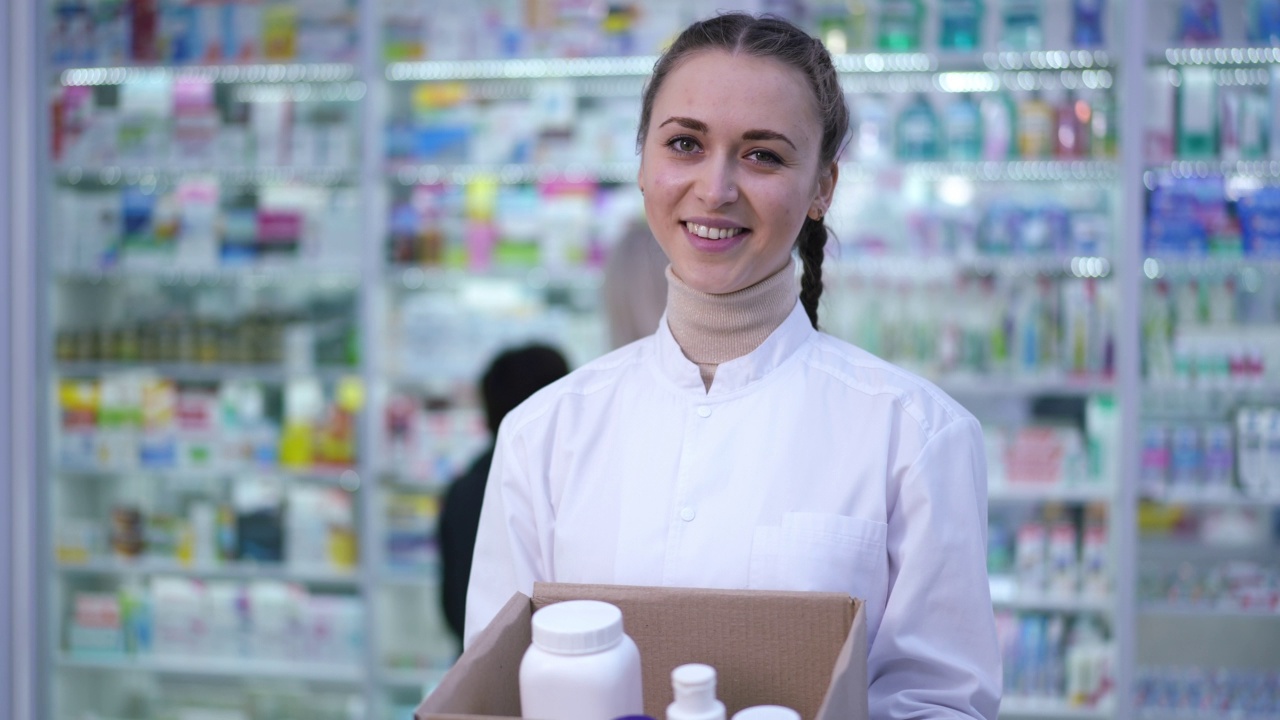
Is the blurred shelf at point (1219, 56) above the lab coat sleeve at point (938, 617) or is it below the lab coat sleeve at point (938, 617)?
above

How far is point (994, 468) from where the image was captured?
12.6 ft

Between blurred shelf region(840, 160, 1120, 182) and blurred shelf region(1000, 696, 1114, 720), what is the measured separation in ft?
5.78

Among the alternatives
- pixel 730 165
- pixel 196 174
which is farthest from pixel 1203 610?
pixel 196 174

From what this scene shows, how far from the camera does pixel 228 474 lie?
4184 millimetres

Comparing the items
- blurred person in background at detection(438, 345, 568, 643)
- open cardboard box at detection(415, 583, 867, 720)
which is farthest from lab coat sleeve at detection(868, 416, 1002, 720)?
blurred person in background at detection(438, 345, 568, 643)

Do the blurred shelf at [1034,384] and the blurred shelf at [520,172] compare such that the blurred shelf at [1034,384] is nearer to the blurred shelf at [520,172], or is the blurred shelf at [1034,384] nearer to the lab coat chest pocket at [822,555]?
the blurred shelf at [520,172]

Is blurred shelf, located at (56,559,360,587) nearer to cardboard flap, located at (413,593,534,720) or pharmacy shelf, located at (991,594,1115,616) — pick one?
pharmacy shelf, located at (991,594,1115,616)

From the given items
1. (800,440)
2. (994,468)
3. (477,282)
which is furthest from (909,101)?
(800,440)

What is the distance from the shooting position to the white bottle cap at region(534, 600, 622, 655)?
37.4 inches

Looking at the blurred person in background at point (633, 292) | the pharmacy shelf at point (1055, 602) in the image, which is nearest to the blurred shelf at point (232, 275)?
the blurred person in background at point (633, 292)

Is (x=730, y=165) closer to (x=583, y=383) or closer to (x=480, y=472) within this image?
(x=583, y=383)

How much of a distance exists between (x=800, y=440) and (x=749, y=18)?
1.76 ft

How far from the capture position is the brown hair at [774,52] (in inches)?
53.6

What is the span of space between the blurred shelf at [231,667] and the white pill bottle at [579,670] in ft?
10.9
